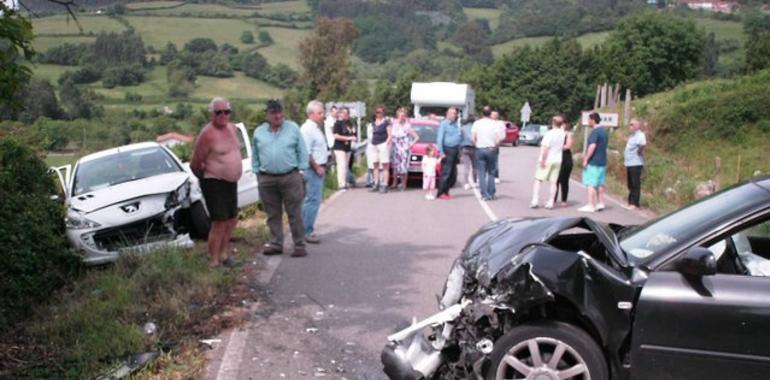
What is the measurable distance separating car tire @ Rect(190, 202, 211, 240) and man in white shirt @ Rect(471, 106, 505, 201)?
665 cm

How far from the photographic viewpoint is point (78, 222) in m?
8.48

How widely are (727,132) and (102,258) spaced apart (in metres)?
22.9

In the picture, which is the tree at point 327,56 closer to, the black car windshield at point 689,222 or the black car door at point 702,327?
the black car windshield at point 689,222

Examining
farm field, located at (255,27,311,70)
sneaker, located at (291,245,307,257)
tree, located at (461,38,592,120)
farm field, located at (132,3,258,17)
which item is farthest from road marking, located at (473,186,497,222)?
farm field, located at (132,3,258,17)

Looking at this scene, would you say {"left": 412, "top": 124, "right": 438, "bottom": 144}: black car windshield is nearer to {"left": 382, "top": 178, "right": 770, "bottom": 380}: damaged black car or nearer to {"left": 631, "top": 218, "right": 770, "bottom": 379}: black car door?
{"left": 382, "top": 178, "right": 770, "bottom": 380}: damaged black car

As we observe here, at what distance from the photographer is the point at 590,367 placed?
4.10 metres

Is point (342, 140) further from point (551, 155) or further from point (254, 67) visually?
point (254, 67)

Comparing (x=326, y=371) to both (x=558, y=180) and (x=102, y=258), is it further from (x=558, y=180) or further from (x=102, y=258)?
(x=558, y=180)

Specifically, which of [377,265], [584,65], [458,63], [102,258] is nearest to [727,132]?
[377,265]

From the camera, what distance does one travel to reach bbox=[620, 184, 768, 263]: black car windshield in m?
4.19

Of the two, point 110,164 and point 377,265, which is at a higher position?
point 110,164

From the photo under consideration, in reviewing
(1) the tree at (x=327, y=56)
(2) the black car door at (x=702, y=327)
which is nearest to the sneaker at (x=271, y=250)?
(2) the black car door at (x=702, y=327)

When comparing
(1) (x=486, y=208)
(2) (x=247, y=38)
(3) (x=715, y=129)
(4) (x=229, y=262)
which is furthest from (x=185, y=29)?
(4) (x=229, y=262)

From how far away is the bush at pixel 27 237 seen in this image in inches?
267
